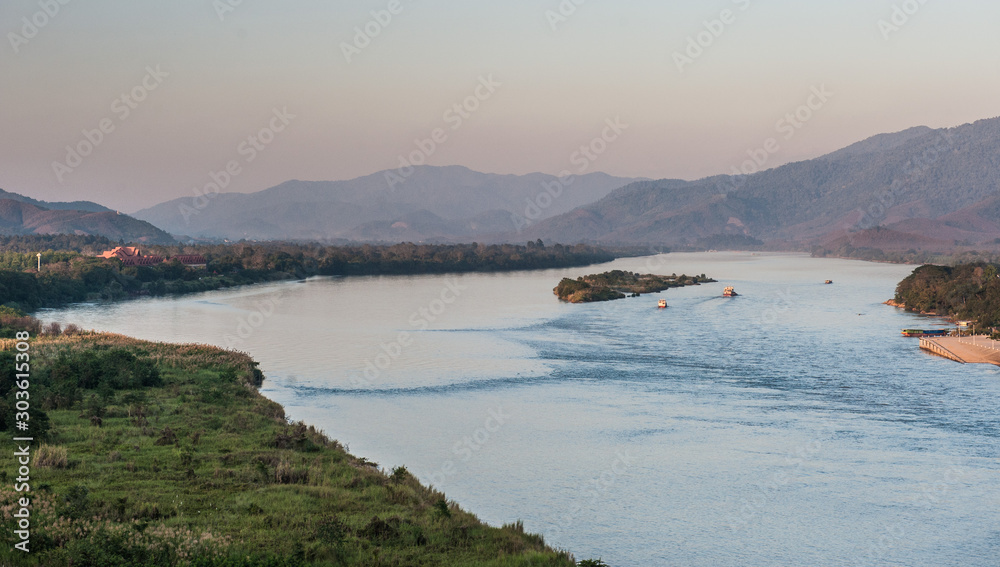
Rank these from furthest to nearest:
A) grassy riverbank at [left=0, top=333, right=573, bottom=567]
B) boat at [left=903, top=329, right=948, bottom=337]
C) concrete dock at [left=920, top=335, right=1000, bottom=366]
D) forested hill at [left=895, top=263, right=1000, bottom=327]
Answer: forested hill at [left=895, top=263, right=1000, bottom=327] → boat at [left=903, top=329, right=948, bottom=337] → concrete dock at [left=920, top=335, right=1000, bottom=366] → grassy riverbank at [left=0, top=333, right=573, bottom=567]

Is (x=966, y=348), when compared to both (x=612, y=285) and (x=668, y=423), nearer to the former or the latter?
(x=668, y=423)

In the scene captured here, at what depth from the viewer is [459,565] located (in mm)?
12242

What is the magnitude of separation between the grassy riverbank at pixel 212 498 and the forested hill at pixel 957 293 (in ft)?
151

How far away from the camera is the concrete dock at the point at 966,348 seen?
3978 centimetres

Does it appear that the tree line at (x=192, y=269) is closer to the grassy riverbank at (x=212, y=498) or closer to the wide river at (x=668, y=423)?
the wide river at (x=668, y=423)

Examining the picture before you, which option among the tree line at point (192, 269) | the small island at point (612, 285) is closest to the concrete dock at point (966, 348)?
the small island at point (612, 285)

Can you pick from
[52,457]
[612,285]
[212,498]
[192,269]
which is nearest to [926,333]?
[612,285]

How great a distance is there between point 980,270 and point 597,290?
3233 centimetres

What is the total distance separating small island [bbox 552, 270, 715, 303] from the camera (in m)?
75.9

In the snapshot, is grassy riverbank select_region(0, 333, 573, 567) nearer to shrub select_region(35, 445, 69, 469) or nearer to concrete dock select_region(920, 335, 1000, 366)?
shrub select_region(35, 445, 69, 469)

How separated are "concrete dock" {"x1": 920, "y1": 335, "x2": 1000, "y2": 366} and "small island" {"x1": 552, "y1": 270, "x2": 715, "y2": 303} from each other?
33.6 metres

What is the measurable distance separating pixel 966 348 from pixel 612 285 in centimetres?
4836

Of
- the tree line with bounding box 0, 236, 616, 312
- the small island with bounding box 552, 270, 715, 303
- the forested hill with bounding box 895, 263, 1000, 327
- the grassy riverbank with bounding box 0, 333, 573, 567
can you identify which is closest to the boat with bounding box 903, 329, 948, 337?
the forested hill with bounding box 895, 263, 1000, 327

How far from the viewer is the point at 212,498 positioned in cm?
1428
